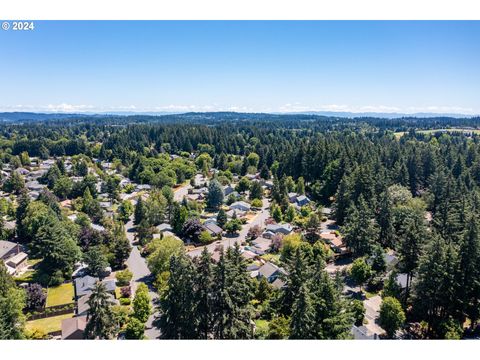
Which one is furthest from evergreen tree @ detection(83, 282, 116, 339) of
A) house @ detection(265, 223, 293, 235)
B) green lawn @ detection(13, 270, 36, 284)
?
house @ detection(265, 223, 293, 235)

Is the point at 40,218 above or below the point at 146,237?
above

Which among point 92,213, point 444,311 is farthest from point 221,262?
point 92,213

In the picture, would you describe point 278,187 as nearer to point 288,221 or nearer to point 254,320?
point 288,221

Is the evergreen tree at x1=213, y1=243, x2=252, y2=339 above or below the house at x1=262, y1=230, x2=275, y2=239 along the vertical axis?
above

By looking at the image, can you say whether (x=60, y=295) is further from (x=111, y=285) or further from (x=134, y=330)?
(x=134, y=330)

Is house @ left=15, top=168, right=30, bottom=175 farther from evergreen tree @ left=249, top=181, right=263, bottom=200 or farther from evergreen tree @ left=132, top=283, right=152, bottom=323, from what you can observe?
evergreen tree @ left=132, top=283, right=152, bottom=323

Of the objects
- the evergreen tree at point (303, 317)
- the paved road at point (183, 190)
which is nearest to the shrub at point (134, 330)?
the evergreen tree at point (303, 317)
